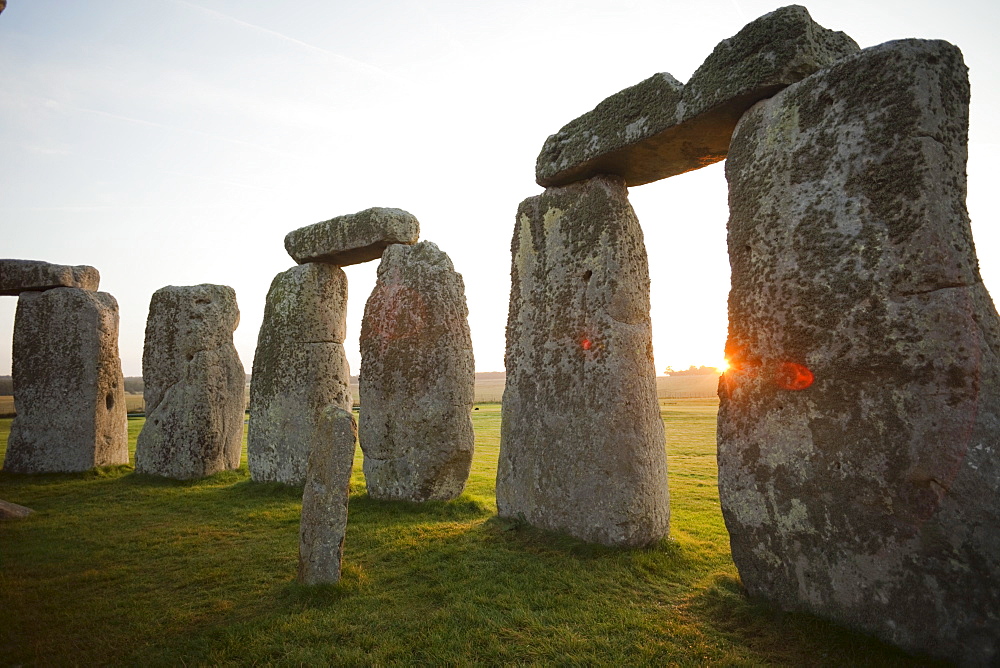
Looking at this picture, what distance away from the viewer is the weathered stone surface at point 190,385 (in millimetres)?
10008

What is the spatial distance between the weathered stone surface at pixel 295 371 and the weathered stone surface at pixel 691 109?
4876 mm

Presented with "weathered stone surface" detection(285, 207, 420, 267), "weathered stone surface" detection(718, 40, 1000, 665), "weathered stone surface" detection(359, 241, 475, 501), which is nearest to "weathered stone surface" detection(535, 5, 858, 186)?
"weathered stone surface" detection(718, 40, 1000, 665)

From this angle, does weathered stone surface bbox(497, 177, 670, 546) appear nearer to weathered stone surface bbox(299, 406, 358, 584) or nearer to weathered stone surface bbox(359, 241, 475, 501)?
weathered stone surface bbox(359, 241, 475, 501)

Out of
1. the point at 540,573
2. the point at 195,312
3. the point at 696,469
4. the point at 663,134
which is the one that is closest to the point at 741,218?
the point at 663,134

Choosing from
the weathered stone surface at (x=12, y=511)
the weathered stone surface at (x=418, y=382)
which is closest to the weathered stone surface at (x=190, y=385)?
the weathered stone surface at (x=12, y=511)

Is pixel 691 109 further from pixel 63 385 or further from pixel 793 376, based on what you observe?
pixel 63 385

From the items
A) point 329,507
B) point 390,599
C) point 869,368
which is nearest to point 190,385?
point 329,507

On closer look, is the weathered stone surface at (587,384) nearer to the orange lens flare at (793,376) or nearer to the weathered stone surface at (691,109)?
the weathered stone surface at (691,109)

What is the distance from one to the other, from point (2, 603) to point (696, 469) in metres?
10.1

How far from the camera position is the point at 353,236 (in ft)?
29.6

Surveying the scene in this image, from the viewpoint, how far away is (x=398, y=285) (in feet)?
27.3

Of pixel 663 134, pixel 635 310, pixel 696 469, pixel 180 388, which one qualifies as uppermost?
pixel 663 134

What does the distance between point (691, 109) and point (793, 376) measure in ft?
7.35

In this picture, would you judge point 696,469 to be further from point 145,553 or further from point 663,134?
point 145,553
